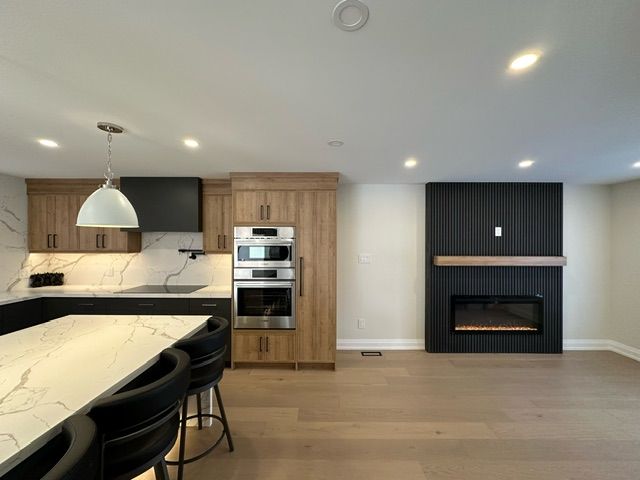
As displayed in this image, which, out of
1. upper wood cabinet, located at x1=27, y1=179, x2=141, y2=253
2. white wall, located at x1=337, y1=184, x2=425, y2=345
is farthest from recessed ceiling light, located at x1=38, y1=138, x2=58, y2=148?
white wall, located at x1=337, y1=184, x2=425, y2=345

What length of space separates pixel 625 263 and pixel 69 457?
18.9 feet

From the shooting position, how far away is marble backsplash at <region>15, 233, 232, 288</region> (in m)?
3.78

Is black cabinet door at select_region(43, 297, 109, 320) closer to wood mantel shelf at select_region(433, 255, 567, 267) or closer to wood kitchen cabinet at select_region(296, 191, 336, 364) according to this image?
wood kitchen cabinet at select_region(296, 191, 336, 364)

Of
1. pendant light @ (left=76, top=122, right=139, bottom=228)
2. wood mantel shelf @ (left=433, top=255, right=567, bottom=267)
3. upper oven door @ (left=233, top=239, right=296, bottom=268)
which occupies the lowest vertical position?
wood mantel shelf @ (left=433, top=255, right=567, bottom=267)

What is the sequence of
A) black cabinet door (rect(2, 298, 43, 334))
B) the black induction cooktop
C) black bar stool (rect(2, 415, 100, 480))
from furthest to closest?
the black induction cooktop < black cabinet door (rect(2, 298, 43, 334)) < black bar stool (rect(2, 415, 100, 480))

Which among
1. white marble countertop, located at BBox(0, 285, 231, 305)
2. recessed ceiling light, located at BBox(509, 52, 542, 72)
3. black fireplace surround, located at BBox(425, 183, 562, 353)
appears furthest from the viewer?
black fireplace surround, located at BBox(425, 183, 562, 353)

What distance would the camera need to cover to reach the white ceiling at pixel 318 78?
3.35 feet

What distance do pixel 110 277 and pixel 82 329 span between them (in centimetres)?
233

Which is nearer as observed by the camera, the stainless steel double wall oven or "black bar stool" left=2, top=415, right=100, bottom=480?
"black bar stool" left=2, top=415, right=100, bottom=480

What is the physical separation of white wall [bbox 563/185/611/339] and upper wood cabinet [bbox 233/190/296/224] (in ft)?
13.2

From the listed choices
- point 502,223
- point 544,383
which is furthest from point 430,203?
point 544,383

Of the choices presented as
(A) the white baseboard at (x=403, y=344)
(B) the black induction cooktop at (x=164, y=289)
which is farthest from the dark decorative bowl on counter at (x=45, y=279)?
(A) the white baseboard at (x=403, y=344)

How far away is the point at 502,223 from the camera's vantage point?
3.76 metres

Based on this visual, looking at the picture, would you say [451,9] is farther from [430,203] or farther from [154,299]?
[154,299]
